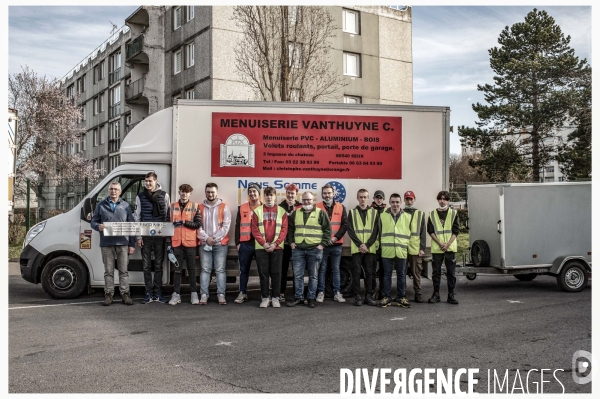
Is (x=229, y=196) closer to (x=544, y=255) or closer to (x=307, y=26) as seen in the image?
(x=544, y=255)

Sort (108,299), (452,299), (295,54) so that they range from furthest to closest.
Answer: (295,54) < (452,299) < (108,299)

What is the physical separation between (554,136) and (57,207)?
84.2ft

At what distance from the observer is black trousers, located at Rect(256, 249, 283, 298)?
9211mm

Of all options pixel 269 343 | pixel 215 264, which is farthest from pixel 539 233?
pixel 269 343

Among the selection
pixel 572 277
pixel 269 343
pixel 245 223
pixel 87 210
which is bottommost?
pixel 269 343

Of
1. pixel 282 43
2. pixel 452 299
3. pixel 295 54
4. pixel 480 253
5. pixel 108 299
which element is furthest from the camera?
pixel 295 54

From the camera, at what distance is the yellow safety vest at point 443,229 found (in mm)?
9625

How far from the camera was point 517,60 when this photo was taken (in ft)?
104

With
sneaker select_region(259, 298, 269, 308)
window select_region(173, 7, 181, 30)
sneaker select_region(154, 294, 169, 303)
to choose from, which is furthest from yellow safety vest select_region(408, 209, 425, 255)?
window select_region(173, 7, 181, 30)

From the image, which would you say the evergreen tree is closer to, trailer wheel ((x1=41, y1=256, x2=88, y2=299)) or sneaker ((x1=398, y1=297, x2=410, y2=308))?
sneaker ((x1=398, y1=297, x2=410, y2=308))

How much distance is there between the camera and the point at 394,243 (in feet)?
30.8

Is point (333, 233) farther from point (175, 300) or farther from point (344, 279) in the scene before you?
point (175, 300)

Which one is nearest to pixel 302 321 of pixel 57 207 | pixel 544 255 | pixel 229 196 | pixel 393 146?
pixel 229 196

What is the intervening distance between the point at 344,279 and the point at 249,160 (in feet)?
8.59
